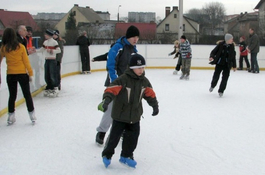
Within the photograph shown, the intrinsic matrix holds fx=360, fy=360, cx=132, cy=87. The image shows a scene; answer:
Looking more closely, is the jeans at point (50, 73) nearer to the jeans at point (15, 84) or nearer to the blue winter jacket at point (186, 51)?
the jeans at point (15, 84)

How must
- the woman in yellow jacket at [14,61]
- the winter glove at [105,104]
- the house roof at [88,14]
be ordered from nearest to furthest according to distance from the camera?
the winter glove at [105,104]
the woman in yellow jacket at [14,61]
the house roof at [88,14]

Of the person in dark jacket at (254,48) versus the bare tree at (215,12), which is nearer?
the person in dark jacket at (254,48)

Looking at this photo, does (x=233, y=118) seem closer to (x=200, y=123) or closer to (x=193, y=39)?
(x=200, y=123)

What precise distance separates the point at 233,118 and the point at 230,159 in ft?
7.28

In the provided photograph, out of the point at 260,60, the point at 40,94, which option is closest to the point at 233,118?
the point at 40,94

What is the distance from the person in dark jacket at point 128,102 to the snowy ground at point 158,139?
223mm

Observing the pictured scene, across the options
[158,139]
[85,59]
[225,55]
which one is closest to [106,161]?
[158,139]

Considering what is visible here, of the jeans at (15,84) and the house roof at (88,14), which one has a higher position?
the house roof at (88,14)

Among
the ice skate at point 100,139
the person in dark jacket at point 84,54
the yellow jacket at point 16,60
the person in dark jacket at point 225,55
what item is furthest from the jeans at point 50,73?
the person in dark jacket at point 84,54

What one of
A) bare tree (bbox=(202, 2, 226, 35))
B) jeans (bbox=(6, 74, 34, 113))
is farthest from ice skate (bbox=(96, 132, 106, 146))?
bare tree (bbox=(202, 2, 226, 35))

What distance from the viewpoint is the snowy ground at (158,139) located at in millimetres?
3873

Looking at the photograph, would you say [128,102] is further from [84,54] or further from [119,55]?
[84,54]

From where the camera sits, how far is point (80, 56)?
525 inches

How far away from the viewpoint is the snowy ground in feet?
12.7
